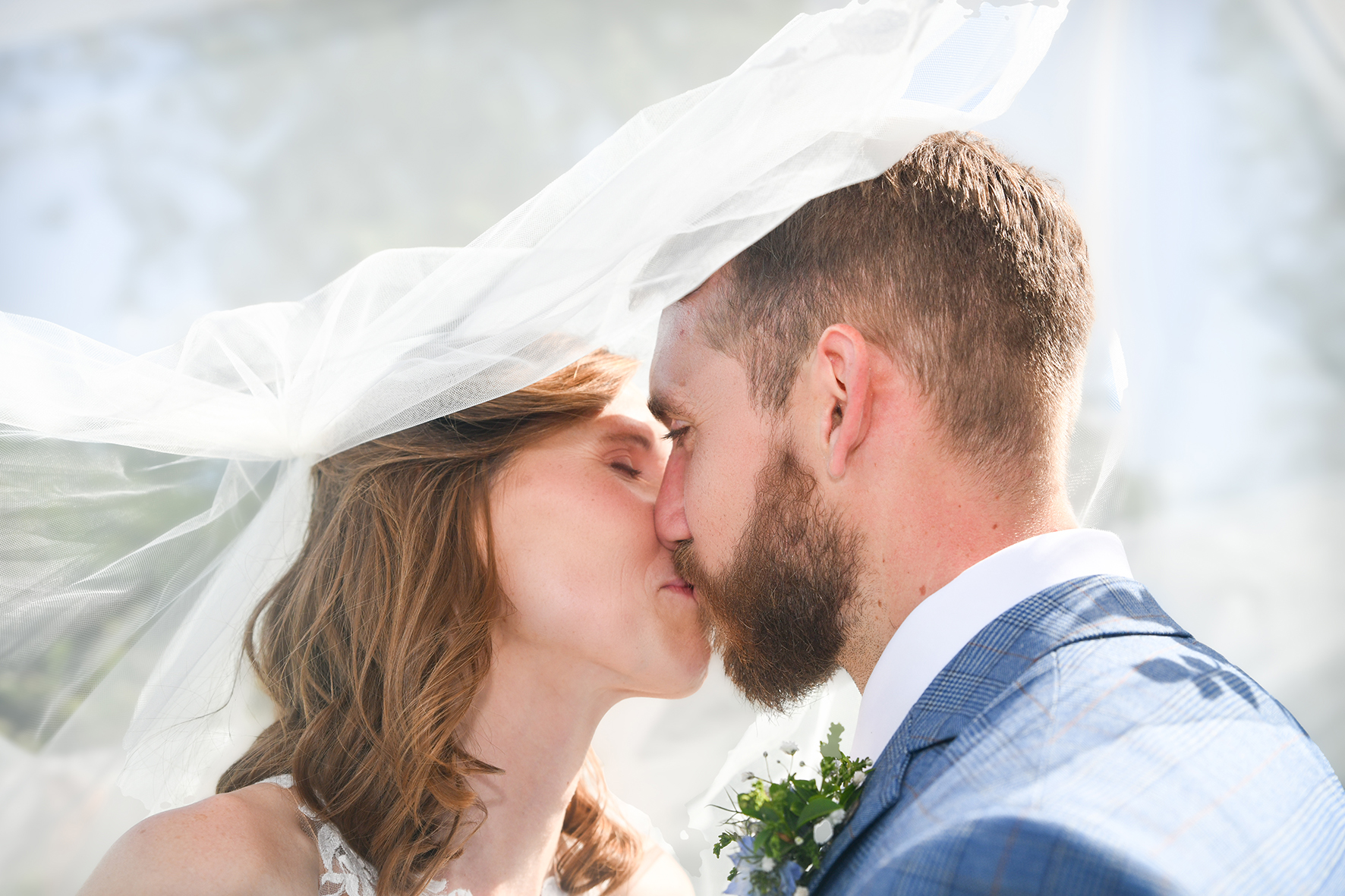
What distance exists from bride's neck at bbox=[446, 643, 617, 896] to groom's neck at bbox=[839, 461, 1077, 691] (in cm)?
87

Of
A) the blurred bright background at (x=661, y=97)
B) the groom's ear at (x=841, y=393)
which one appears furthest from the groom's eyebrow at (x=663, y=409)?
the blurred bright background at (x=661, y=97)

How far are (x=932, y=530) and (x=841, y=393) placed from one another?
307 mm

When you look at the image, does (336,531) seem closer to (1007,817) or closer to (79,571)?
(79,571)

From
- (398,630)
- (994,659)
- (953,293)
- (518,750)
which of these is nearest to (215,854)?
(398,630)

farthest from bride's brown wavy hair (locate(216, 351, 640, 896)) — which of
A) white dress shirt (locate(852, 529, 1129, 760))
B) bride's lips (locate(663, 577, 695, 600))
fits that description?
white dress shirt (locate(852, 529, 1129, 760))

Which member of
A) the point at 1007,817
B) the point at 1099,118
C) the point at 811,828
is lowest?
the point at 811,828

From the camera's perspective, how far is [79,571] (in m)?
2.02

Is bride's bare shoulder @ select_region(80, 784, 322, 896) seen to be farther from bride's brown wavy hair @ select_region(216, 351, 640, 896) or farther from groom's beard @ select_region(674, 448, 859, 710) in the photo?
groom's beard @ select_region(674, 448, 859, 710)

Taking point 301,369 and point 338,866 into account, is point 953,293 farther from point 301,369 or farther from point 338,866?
point 338,866

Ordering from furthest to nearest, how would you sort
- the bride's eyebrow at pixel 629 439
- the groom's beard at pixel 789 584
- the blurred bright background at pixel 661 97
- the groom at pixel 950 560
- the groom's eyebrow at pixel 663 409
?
the blurred bright background at pixel 661 97, the bride's eyebrow at pixel 629 439, the groom's eyebrow at pixel 663 409, the groom's beard at pixel 789 584, the groom at pixel 950 560

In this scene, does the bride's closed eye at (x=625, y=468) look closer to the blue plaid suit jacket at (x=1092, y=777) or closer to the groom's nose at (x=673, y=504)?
the groom's nose at (x=673, y=504)

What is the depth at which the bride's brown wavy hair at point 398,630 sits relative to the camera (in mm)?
2070

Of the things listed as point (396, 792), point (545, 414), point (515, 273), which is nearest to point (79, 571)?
point (396, 792)

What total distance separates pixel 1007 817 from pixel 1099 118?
8.50 feet
